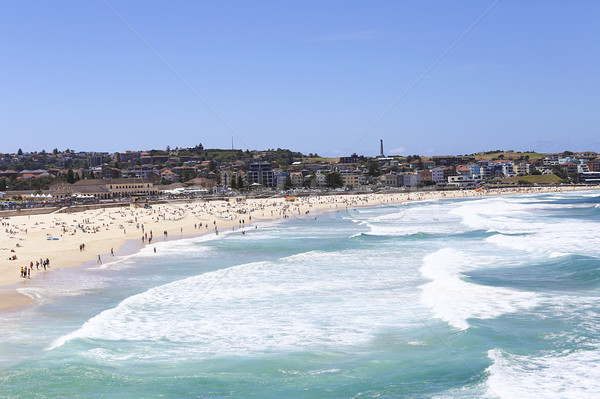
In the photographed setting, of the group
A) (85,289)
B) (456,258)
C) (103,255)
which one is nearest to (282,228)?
(103,255)

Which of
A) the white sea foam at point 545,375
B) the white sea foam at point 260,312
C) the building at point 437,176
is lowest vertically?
the white sea foam at point 545,375

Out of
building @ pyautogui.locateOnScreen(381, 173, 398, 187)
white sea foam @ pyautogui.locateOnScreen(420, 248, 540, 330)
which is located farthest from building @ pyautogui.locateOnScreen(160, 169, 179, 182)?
white sea foam @ pyautogui.locateOnScreen(420, 248, 540, 330)

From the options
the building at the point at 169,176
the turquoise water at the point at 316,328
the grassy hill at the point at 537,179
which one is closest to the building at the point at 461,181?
the grassy hill at the point at 537,179

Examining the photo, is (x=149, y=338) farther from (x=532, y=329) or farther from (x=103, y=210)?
(x=103, y=210)

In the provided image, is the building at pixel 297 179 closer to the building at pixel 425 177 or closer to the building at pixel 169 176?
the building at pixel 169 176

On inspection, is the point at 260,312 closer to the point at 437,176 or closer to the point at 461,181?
the point at 461,181

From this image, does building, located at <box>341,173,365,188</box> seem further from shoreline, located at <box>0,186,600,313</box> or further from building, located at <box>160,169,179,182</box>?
shoreline, located at <box>0,186,600,313</box>
